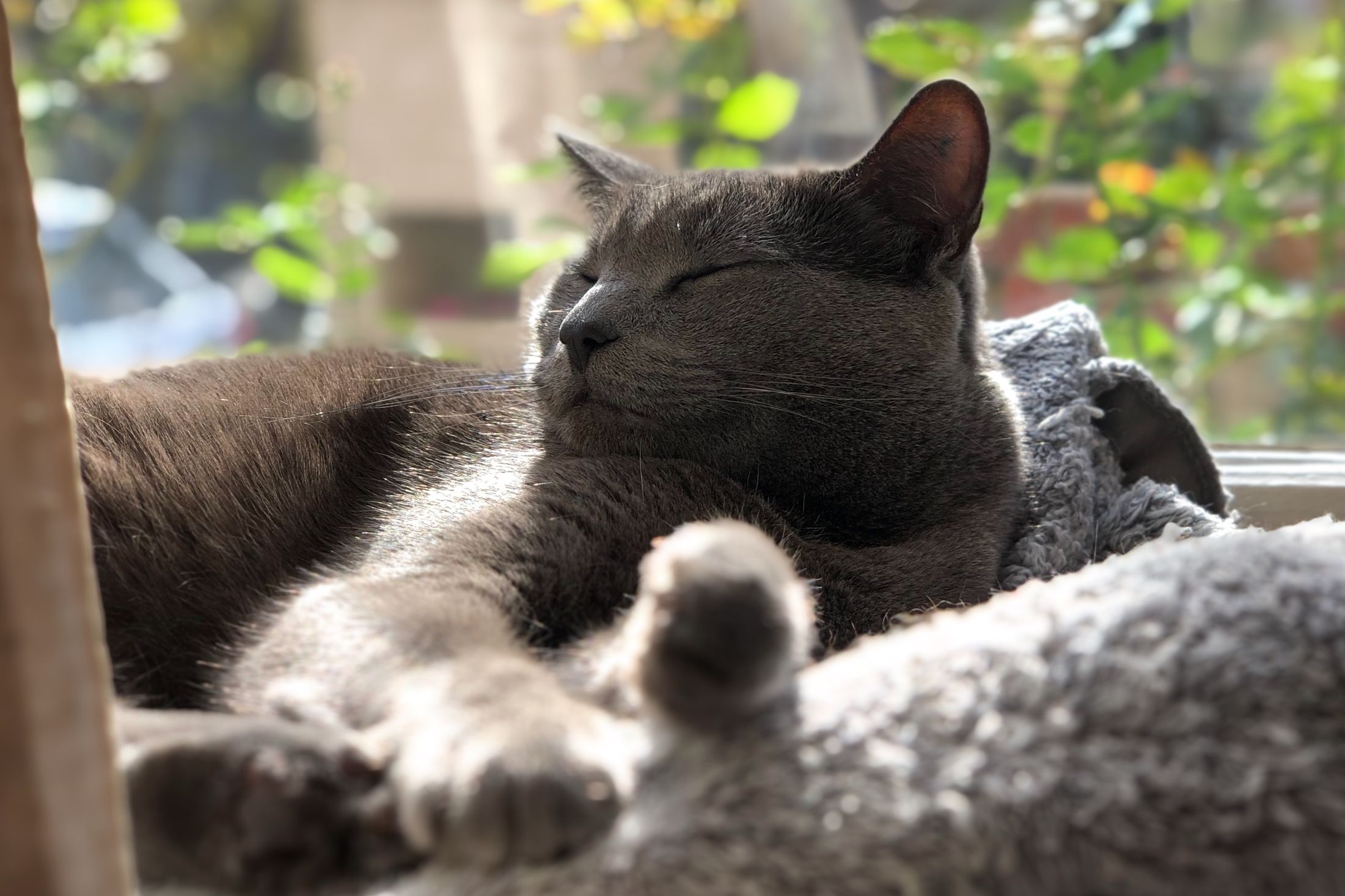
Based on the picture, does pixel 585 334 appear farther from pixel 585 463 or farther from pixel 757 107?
pixel 757 107

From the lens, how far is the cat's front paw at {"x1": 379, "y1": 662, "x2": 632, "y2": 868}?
1.90 feet

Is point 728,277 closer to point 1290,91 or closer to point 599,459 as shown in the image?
point 599,459

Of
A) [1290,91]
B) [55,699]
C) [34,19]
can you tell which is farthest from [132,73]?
[55,699]

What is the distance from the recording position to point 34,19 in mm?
3275

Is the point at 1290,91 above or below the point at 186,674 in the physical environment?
above

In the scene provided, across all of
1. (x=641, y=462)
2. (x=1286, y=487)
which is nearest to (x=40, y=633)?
(x=641, y=462)

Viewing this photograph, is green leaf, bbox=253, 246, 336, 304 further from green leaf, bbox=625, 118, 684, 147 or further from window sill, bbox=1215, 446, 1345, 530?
window sill, bbox=1215, 446, 1345, 530

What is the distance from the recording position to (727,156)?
2162 millimetres

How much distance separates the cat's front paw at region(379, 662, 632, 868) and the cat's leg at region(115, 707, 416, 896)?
0.10 ft

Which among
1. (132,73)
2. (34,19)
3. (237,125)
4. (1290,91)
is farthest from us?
(237,125)

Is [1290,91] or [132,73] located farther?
[132,73]

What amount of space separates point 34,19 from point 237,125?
2.66ft

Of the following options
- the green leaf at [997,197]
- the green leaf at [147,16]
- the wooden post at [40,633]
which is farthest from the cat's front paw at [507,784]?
the green leaf at [147,16]

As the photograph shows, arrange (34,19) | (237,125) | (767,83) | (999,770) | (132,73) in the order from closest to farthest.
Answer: (999,770) < (767,83) < (132,73) < (34,19) < (237,125)
